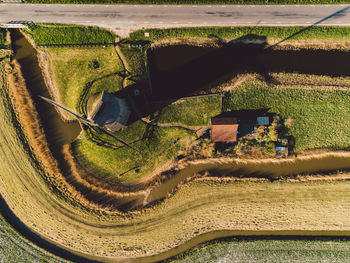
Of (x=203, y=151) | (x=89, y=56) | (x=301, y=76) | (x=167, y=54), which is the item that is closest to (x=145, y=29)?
(x=167, y=54)

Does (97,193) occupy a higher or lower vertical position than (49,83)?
lower

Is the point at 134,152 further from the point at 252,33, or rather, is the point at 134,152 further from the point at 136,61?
the point at 252,33

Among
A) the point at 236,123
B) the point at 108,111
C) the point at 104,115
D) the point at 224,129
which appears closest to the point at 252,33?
the point at 236,123

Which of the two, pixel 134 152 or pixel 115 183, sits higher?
pixel 134 152

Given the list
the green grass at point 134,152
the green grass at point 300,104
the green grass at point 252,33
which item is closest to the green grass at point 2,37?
the green grass at point 134,152

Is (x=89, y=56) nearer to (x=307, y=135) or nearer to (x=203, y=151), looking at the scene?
(x=203, y=151)

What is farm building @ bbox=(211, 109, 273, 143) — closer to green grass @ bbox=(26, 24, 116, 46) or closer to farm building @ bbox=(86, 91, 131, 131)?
farm building @ bbox=(86, 91, 131, 131)
